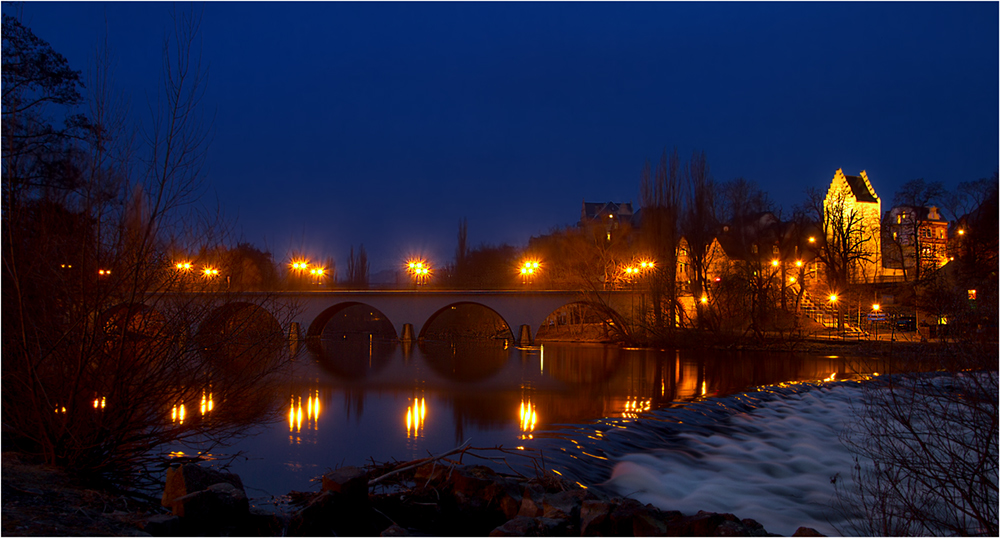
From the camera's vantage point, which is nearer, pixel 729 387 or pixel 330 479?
pixel 330 479

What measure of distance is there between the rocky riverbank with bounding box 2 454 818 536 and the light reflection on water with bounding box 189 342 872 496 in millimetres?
2232

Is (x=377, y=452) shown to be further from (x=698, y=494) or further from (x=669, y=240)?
(x=669, y=240)

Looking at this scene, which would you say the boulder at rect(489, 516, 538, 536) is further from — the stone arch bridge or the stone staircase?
the stone staircase

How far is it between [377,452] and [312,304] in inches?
1316

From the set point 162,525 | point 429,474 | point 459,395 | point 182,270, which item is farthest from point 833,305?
point 162,525

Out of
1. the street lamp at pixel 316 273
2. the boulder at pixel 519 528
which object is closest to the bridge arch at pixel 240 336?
the boulder at pixel 519 528

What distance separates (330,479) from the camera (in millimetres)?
7512

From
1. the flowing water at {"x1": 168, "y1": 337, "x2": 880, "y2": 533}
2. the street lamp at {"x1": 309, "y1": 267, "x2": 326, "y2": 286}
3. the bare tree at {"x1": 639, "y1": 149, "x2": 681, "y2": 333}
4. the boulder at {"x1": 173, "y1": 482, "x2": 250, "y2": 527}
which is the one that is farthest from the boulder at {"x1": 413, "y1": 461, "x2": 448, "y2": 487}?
the street lamp at {"x1": 309, "y1": 267, "x2": 326, "y2": 286}

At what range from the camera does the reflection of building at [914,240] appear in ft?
141

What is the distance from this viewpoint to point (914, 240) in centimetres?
4516

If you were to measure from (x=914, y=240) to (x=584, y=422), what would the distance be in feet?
130

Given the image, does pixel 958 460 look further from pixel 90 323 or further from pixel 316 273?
pixel 316 273

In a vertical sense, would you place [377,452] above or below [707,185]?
below

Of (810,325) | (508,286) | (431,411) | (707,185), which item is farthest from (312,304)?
(810,325)
